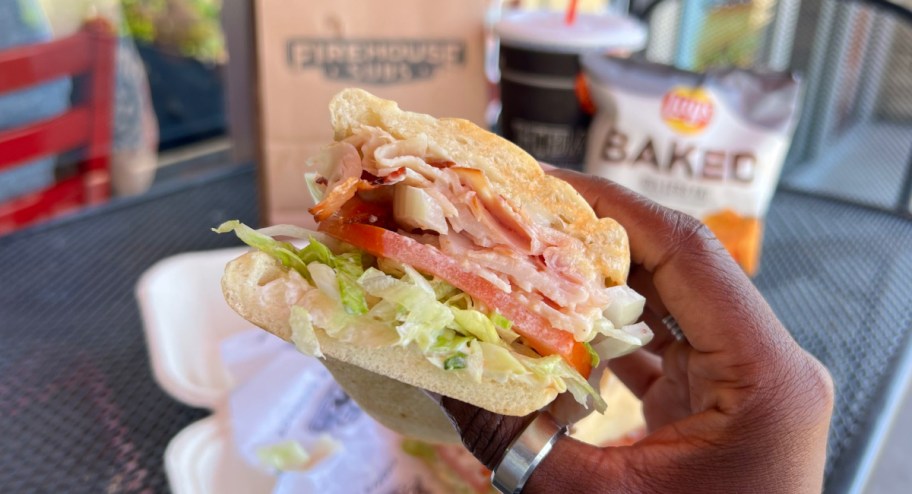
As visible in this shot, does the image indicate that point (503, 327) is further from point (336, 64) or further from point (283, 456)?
point (336, 64)

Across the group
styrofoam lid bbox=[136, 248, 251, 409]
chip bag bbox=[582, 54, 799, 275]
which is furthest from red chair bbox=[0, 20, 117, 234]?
chip bag bbox=[582, 54, 799, 275]

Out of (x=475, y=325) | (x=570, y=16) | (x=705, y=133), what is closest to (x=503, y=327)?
(x=475, y=325)

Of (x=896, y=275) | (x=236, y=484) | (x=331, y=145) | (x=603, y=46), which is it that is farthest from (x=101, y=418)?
(x=896, y=275)

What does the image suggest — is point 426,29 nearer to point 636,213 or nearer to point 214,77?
point 636,213

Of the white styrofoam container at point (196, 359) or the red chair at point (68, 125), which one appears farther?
the red chair at point (68, 125)

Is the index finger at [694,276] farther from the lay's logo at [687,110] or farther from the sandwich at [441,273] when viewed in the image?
the lay's logo at [687,110]

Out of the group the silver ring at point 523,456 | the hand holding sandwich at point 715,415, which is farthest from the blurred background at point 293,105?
the silver ring at point 523,456
